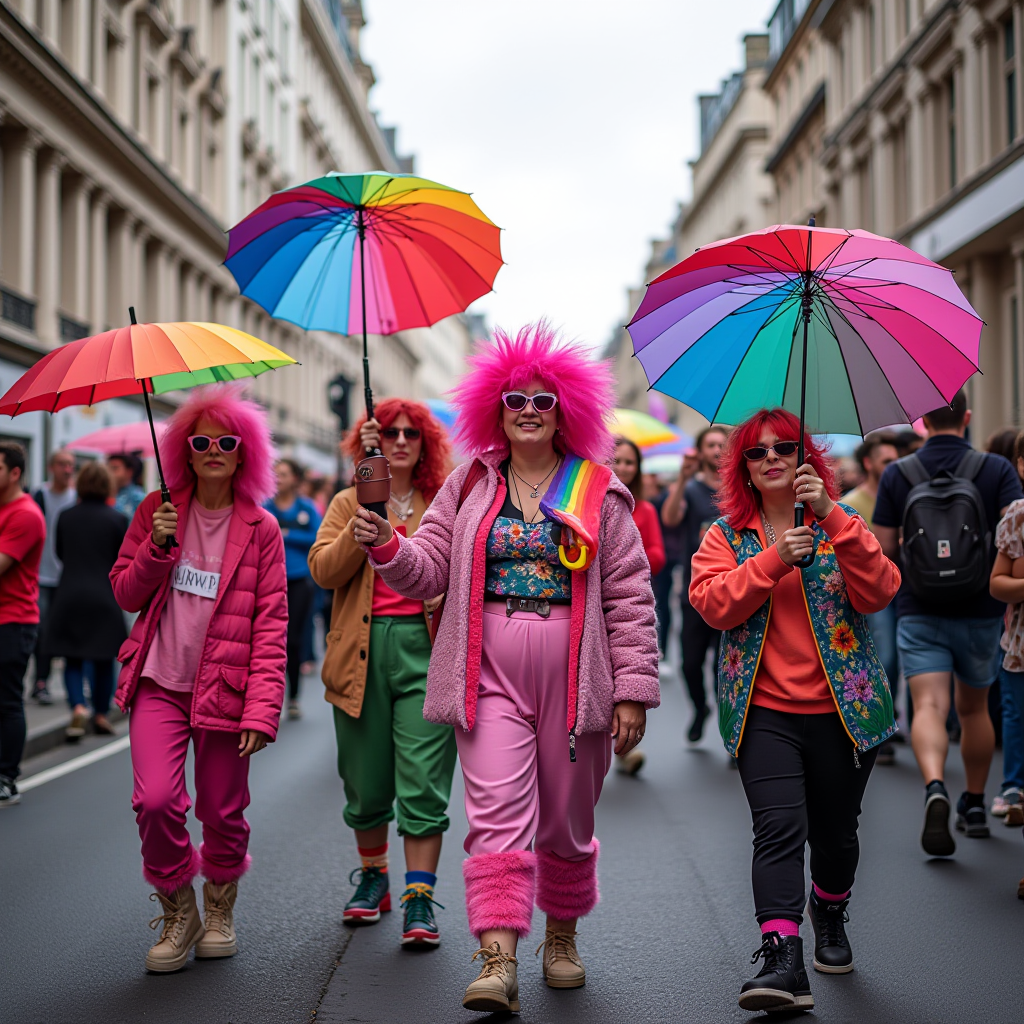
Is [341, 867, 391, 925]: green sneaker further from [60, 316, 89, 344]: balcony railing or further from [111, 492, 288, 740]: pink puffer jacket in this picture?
[60, 316, 89, 344]: balcony railing

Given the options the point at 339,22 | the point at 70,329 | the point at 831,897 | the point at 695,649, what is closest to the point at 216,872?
the point at 831,897

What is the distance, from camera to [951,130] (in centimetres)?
2738

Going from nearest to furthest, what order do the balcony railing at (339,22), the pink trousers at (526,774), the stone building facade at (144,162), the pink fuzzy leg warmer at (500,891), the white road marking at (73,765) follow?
the pink fuzzy leg warmer at (500,891)
the pink trousers at (526,774)
the white road marking at (73,765)
the stone building facade at (144,162)
the balcony railing at (339,22)

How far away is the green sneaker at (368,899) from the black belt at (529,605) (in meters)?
1.52

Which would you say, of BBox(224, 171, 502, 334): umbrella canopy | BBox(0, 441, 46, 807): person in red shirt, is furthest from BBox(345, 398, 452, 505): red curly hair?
BBox(0, 441, 46, 807): person in red shirt

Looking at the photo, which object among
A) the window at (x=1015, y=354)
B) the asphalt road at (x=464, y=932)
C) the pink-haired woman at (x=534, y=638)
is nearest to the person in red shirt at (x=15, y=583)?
the asphalt road at (x=464, y=932)

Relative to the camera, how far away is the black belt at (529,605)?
4340 millimetres

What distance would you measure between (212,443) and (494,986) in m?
2.19

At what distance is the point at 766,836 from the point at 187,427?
8.26 ft

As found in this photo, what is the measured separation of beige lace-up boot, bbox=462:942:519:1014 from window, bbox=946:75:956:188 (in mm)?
26065

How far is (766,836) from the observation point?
13.8 ft

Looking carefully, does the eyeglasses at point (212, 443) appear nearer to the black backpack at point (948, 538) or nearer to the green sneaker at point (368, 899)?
the green sneaker at point (368, 899)

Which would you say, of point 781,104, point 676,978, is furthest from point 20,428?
point 781,104

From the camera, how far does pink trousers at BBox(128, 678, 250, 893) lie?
461 centimetres
